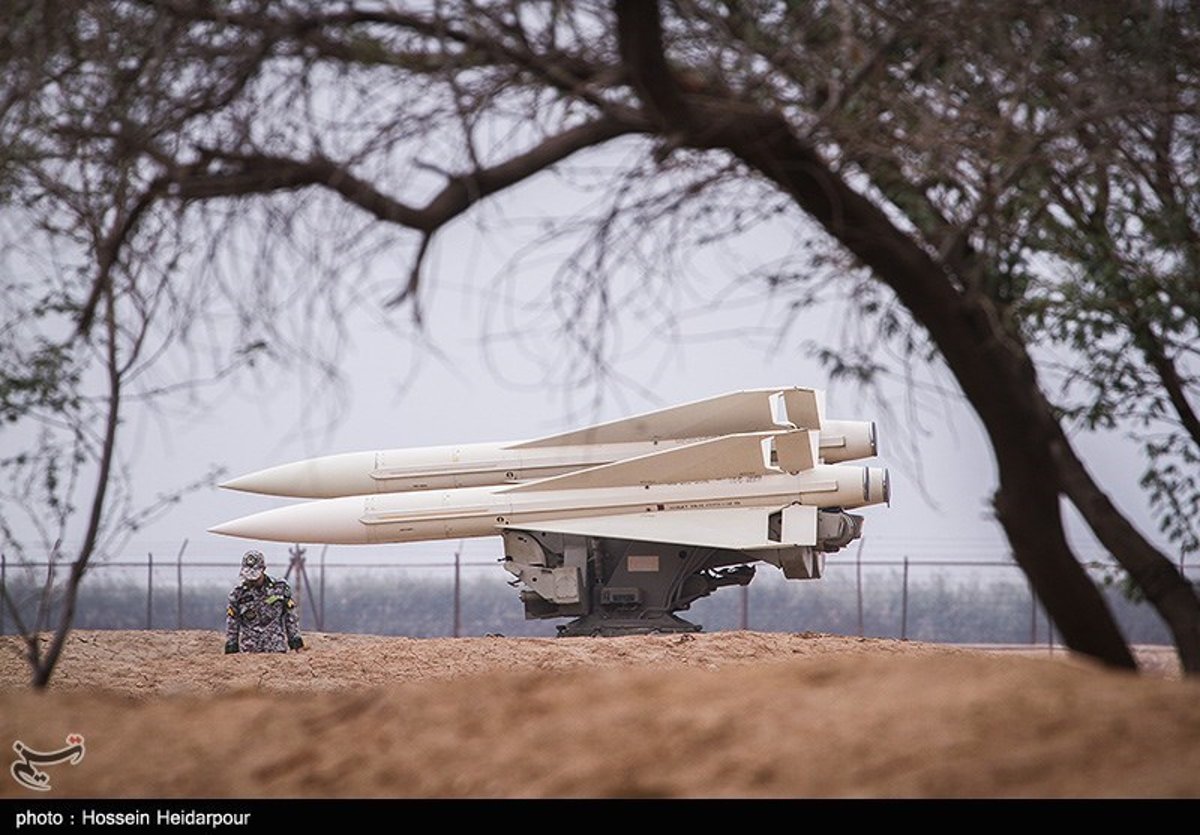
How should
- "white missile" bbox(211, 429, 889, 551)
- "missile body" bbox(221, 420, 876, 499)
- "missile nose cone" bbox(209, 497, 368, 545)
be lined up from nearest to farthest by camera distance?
"white missile" bbox(211, 429, 889, 551) → "missile body" bbox(221, 420, 876, 499) → "missile nose cone" bbox(209, 497, 368, 545)

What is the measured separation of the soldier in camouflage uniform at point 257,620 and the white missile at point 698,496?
1.97 m

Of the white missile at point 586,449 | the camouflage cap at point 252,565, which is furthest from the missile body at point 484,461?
the camouflage cap at point 252,565

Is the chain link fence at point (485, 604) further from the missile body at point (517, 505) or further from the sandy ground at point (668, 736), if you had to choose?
the sandy ground at point (668, 736)

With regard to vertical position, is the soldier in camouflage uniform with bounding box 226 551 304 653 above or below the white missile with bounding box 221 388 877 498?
below

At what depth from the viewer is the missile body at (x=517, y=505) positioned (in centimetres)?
1468

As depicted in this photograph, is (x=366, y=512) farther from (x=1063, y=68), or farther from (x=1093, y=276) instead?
(x=1063, y=68)

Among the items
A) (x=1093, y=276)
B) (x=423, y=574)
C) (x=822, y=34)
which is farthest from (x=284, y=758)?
(x=423, y=574)

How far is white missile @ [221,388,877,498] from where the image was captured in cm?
1484

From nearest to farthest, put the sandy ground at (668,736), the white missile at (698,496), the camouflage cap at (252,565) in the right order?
the sandy ground at (668,736) < the white missile at (698,496) < the camouflage cap at (252,565)

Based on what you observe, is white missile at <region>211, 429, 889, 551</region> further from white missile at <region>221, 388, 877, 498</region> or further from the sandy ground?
the sandy ground

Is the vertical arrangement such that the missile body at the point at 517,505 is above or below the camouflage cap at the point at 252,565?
above

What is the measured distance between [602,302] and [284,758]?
6.27ft

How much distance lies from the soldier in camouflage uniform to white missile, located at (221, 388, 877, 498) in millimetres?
1464

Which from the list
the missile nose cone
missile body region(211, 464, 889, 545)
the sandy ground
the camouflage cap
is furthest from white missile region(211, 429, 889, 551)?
the sandy ground
